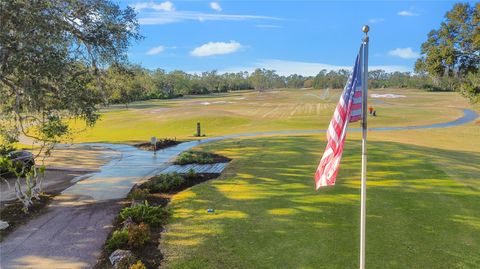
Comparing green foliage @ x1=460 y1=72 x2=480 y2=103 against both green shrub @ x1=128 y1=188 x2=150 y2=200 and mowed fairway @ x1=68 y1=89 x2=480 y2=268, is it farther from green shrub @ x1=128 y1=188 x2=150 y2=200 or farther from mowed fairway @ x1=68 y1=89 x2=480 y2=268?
green shrub @ x1=128 y1=188 x2=150 y2=200

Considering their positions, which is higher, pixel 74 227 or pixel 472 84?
pixel 472 84

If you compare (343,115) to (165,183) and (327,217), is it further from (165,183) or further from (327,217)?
(165,183)

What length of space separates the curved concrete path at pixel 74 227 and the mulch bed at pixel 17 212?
0.81 ft

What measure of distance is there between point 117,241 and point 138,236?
0.51 metres

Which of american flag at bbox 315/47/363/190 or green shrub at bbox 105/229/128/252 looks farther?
green shrub at bbox 105/229/128/252

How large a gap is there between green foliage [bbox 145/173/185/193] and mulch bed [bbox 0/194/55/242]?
3587 millimetres

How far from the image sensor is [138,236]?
9234mm

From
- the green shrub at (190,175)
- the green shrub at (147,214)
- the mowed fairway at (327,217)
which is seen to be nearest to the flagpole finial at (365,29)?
the mowed fairway at (327,217)

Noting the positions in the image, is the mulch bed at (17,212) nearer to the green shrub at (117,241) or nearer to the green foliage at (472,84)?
the green shrub at (117,241)

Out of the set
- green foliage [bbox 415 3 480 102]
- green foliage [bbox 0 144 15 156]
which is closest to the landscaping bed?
green foliage [bbox 0 144 15 156]

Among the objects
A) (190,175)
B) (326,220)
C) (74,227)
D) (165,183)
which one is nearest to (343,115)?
(326,220)

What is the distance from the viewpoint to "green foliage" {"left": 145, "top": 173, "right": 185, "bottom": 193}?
14.3 meters

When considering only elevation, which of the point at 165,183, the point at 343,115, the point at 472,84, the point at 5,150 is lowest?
the point at 165,183

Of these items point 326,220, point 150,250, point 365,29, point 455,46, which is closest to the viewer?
Result: point 365,29
